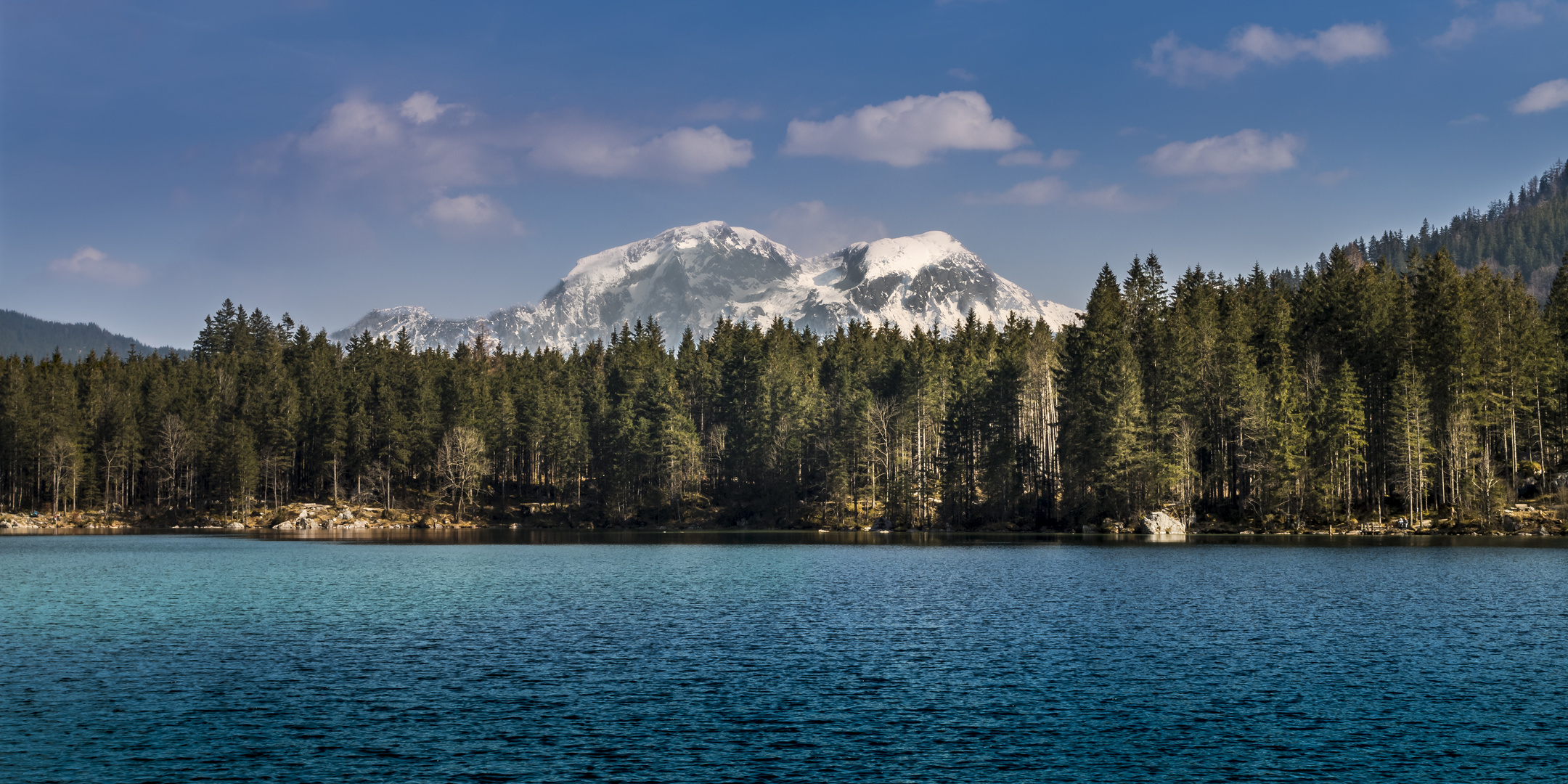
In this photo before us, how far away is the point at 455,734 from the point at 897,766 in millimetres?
9952

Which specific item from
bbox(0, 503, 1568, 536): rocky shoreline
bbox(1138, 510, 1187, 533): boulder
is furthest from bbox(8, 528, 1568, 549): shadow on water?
bbox(0, 503, 1568, 536): rocky shoreline

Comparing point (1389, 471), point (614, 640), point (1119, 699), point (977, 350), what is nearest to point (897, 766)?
point (1119, 699)

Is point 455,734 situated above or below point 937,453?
below

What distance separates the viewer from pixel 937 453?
11862cm

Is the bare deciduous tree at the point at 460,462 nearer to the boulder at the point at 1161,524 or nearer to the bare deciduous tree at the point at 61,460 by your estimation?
the bare deciduous tree at the point at 61,460

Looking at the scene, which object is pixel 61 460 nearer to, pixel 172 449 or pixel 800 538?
pixel 172 449

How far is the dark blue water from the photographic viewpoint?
66.6ft

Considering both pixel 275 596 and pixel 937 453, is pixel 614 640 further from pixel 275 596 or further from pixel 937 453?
pixel 937 453

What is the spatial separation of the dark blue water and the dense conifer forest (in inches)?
1603

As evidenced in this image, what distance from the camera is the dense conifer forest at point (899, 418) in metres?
91.8

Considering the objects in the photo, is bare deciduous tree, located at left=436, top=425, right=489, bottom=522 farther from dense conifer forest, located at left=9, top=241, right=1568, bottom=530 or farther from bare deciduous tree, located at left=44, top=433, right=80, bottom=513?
bare deciduous tree, located at left=44, top=433, right=80, bottom=513

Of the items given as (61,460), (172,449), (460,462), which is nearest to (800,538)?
(460,462)

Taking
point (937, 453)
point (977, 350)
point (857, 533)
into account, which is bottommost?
point (857, 533)

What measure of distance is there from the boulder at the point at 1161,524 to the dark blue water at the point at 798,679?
3928 centimetres
